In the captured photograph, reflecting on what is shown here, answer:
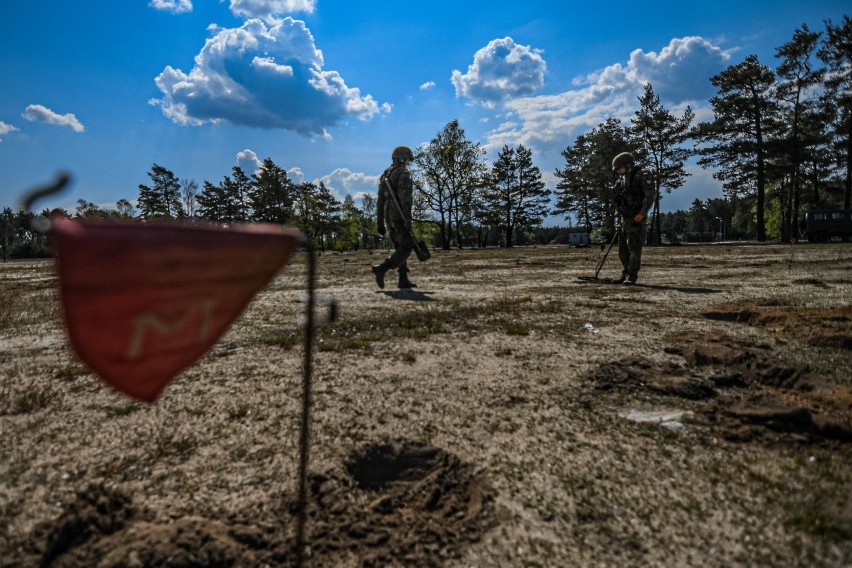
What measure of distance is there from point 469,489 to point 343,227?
60343 mm

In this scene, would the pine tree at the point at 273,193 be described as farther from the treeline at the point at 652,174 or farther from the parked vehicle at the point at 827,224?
the parked vehicle at the point at 827,224

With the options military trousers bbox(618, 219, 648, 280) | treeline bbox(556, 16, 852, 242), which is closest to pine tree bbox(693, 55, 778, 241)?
treeline bbox(556, 16, 852, 242)

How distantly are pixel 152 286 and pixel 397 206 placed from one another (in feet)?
20.8

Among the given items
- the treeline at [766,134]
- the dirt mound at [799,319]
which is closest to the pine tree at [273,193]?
the treeline at [766,134]

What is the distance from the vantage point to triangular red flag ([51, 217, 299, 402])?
3.11 feet

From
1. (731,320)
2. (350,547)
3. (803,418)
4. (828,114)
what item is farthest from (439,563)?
(828,114)

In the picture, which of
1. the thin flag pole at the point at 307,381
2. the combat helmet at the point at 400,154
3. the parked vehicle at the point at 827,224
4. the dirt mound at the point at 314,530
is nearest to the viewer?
the thin flag pole at the point at 307,381

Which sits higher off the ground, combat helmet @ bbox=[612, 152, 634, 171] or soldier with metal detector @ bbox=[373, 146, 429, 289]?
combat helmet @ bbox=[612, 152, 634, 171]

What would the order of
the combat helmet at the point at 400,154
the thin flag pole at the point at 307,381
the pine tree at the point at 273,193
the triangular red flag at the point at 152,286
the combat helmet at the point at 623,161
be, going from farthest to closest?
1. the pine tree at the point at 273,193
2. the combat helmet at the point at 623,161
3. the combat helmet at the point at 400,154
4. the thin flag pole at the point at 307,381
5. the triangular red flag at the point at 152,286

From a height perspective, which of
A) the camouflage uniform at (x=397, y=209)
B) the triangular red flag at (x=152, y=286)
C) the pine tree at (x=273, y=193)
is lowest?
the triangular red flag at (x=152, y=286)

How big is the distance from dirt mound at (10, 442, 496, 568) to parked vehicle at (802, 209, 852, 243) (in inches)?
1504

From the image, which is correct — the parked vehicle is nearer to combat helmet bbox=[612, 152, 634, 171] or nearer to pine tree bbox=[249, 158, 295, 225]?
combat helmet bbox=[612, 152, 634, 171]

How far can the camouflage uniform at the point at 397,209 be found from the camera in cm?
718

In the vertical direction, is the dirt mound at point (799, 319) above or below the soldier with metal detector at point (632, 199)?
below
